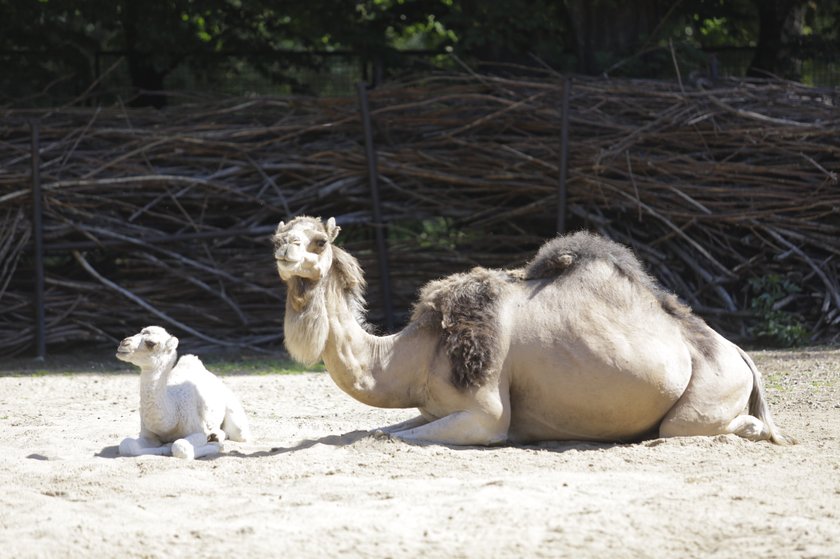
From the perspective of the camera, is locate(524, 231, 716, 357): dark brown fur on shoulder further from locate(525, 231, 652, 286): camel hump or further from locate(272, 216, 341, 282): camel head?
locate(272, 216, 341, 282): camel head

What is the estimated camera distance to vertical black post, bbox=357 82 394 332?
37.0ft

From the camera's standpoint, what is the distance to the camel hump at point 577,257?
6148mm

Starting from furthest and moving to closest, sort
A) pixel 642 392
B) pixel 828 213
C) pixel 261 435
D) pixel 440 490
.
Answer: pixel 828 213 → pixel 261 435 → pixel 642 392 → pixel 440 490

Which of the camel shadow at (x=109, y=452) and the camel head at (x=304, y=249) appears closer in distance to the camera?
the camel head at (x=304, y=249)

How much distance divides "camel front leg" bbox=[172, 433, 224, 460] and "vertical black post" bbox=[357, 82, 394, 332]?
543cm

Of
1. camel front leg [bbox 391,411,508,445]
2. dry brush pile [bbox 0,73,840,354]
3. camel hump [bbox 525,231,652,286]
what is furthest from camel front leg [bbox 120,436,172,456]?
dry brush pile [bbox 0,73,840,354]

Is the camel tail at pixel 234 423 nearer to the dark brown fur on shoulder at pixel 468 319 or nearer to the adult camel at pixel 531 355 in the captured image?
the adult camel at pixel 531 355

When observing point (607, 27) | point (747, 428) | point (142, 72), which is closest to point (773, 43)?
point (607, 27)

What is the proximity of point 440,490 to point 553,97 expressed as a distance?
7.15 metres

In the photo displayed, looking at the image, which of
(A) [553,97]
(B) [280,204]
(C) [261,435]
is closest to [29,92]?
(B) [280,204]

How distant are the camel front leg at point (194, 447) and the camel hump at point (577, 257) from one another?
5.91 ft

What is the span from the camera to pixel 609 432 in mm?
5961

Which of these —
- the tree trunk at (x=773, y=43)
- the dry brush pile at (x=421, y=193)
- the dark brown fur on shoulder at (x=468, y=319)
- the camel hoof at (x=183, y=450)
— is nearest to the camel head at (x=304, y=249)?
the dark brown fur on shoulder at (x=468, y=319)

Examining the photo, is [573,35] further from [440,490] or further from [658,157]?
[440,490]
